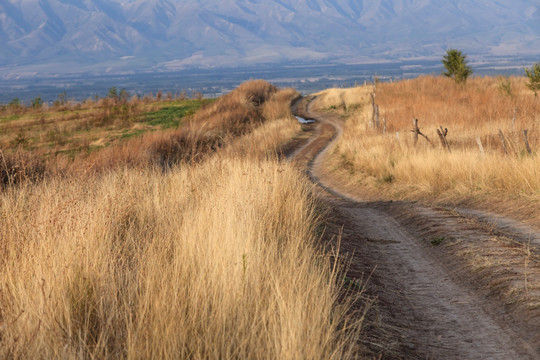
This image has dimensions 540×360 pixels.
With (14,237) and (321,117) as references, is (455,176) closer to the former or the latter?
(14,237)

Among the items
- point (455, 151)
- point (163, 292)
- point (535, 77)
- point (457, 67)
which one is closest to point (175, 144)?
point (455, 151)

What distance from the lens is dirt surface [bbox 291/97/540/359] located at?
16.1 ft

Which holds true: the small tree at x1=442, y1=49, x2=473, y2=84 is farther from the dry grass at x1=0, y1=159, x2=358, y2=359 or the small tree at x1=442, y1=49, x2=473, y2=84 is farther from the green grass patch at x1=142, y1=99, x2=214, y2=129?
the dry grass at x1=0, y1=159, x2=358, y2=359

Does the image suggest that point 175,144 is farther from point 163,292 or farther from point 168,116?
point 163,292

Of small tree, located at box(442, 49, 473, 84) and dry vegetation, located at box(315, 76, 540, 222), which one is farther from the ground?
small tree, located at box(442, 49, 473, 84)

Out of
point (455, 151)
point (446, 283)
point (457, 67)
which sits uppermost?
point (457, 67)

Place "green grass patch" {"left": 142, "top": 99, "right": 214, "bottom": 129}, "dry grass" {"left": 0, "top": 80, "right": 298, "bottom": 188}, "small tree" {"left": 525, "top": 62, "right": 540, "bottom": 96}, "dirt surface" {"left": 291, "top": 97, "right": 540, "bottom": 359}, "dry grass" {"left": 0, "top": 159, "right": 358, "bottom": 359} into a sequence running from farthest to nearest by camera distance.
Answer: "green grass patch" {"left": 142, "top": 99, "right": 214, "bottom": 129} → "small tree" {"left": 525, "top": 62, "right": 540, "bottom": 96} → "dry grass" {"left": 0, "top": 80, "right": 298, "bottom": 188} → "dirt surface" {"left": 291, "top": 97, "right": 540, "bottom": 359} → "dry grass" {"left": 0, "top": 159, "right": 358, "bottom": 359}

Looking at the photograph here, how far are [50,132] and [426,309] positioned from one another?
94.6 ft

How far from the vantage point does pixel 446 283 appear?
6.81 metres

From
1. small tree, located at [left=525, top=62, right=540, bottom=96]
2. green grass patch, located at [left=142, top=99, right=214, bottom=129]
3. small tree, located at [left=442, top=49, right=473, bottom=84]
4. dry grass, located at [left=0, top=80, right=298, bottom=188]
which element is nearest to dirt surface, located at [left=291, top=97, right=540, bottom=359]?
dry grass, located at [left=0, top=80, right=298, bottom=188]

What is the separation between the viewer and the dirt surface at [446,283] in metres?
4.92

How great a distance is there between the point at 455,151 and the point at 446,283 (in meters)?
10.4

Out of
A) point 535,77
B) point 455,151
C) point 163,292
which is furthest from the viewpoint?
point 535,77

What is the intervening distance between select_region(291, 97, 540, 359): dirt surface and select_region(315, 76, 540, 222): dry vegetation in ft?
5.72
